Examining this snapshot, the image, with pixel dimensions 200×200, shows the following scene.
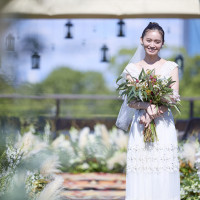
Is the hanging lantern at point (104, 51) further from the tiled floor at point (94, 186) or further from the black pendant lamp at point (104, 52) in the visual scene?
the tiled floor at point (94, 186)

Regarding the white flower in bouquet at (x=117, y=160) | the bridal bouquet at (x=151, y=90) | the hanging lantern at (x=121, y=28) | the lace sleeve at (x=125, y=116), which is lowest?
the white flower in bouquet at (x=117, y=160)

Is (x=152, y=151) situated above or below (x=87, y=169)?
above

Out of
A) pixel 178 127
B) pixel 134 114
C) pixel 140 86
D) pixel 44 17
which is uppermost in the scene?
pixel 44 17

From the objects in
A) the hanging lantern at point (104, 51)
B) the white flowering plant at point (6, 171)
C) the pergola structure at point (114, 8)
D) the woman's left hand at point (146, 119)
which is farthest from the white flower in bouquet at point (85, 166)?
the white flowering plant at point (6, 171)

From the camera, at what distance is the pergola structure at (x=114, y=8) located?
16.8 feet

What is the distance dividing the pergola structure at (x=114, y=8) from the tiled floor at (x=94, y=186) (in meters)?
2.11

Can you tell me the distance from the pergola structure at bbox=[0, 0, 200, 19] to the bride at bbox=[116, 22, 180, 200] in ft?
5.74

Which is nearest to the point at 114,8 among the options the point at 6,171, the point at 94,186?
the point at 94,186

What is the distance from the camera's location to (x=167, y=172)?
3457 mm

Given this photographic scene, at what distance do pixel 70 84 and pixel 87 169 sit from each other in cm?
2150

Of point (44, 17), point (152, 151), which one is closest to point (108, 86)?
point (44, 17)

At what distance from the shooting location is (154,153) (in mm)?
3471

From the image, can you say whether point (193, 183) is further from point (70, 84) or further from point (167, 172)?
point (70, 84)

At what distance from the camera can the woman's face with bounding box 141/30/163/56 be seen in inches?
136
